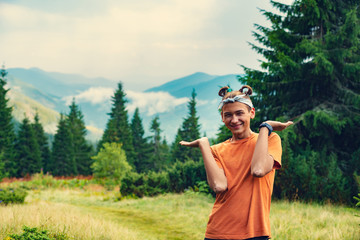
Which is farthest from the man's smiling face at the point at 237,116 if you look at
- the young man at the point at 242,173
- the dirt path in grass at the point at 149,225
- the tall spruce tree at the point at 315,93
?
the tall spruce tree at the point at 315,93

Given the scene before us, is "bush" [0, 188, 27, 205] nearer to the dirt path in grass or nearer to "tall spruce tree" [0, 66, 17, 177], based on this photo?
the dirt path in grass

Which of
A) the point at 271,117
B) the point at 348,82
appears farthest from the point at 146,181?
the point at 348,82

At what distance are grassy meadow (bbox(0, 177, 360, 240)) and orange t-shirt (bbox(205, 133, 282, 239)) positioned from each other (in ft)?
11.3

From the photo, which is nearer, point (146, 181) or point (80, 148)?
point (146, 181)

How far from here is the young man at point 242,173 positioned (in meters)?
2.31

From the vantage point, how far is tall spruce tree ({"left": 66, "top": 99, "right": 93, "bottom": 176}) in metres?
45.5

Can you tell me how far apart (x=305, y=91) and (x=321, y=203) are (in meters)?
5.02

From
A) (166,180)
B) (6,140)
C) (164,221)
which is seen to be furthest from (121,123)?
(164,221)

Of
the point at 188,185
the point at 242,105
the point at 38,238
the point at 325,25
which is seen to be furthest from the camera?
the point at 188,185

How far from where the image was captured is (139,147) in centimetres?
4894

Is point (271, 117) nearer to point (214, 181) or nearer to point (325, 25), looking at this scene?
point (325, 25)

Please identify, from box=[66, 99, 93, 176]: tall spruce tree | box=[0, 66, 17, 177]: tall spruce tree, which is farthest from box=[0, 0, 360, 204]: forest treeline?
box=[66, 99, 93, 176]: tall spruce tree

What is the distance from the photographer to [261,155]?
2.29 metres

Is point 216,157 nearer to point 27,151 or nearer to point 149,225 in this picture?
point 149,225
